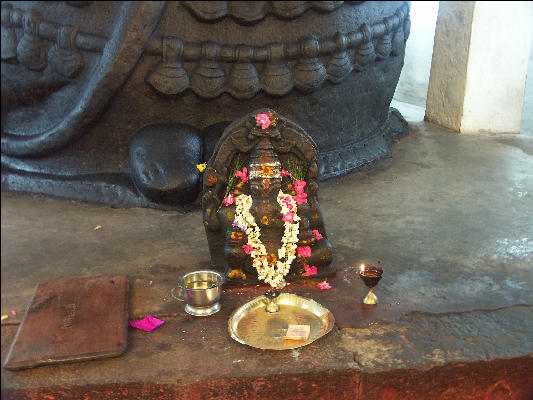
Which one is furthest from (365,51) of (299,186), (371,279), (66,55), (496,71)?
(371,279)

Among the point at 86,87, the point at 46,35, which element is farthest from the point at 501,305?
the point at 46,35

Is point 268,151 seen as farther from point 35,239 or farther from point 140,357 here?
point 35,239

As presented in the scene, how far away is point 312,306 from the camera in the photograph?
2.86 meters

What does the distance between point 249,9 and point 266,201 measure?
153 cm

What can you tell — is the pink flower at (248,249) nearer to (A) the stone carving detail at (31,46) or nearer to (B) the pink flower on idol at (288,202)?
(B) the pink flower on idol at (288,202)

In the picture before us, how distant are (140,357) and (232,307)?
52cm

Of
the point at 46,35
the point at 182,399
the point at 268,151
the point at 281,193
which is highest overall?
the point at 46,35

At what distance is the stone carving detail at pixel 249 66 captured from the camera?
3965 mm

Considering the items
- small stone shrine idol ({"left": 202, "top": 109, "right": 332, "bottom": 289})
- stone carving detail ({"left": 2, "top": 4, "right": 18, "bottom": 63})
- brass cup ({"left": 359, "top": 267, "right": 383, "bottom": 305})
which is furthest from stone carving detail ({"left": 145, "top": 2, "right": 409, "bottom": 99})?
brass cup ({"left": 359, "top": 267, "right": 383, "bottom": 305})

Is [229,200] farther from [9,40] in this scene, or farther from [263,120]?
[9,40]

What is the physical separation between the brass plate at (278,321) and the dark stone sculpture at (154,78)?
134 cm

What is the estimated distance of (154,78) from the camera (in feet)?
13.1

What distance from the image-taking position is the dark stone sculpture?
156 inches

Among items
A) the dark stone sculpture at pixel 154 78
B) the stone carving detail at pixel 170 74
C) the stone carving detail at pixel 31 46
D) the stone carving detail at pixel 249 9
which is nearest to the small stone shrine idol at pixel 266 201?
the dark stone sculpture at pixel 154 78
